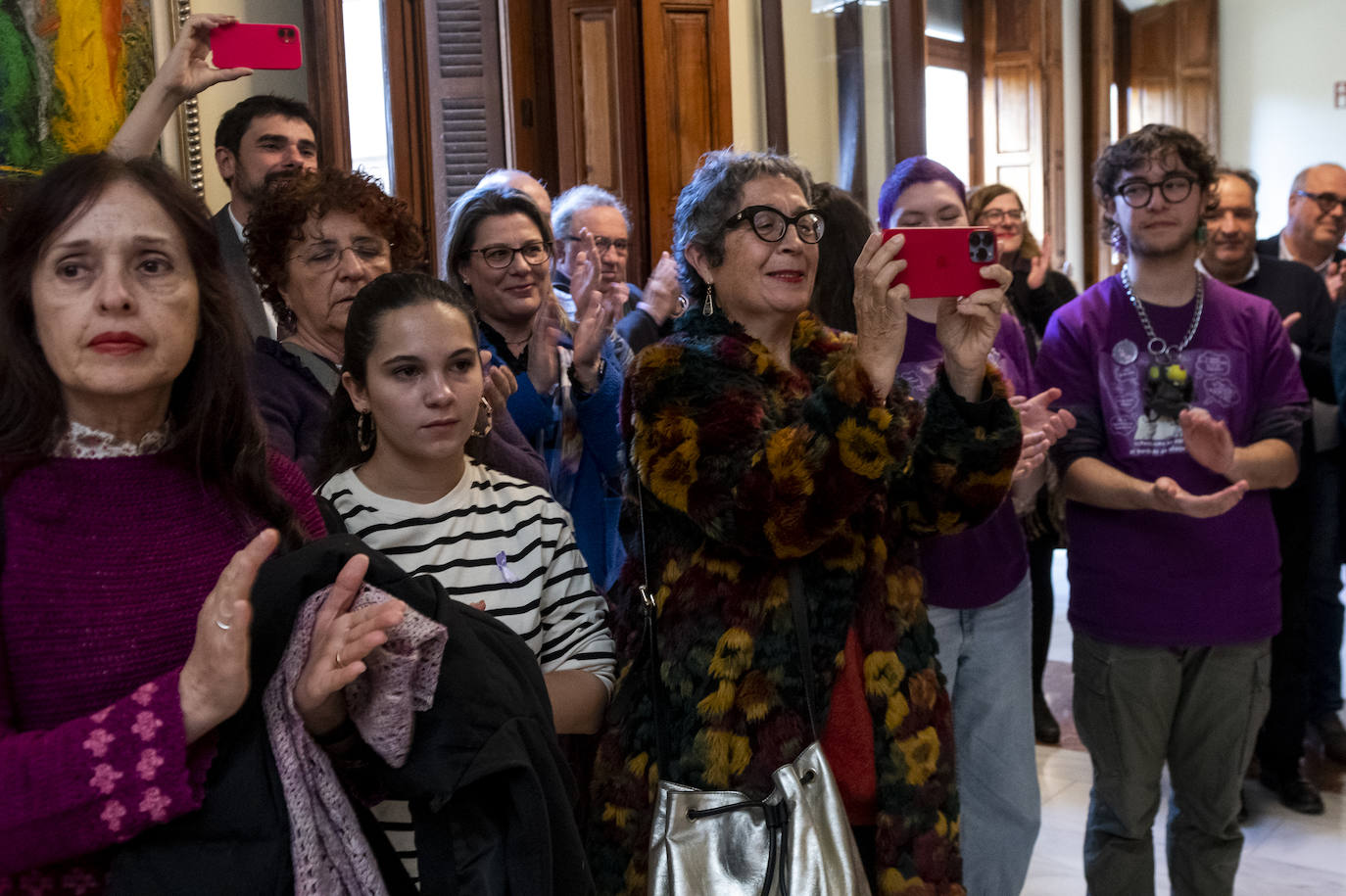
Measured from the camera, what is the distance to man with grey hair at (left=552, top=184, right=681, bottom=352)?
317 cm

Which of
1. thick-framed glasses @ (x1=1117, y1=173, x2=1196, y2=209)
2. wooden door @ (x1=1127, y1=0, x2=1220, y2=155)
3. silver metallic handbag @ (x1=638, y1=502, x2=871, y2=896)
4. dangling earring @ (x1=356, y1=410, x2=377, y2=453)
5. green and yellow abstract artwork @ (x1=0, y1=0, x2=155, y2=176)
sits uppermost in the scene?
wooden door @ (x1=1127, y1=0, x2=1220, y2=155)

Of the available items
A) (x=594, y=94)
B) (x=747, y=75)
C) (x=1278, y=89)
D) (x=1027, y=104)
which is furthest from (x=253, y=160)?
(x=1278, y=89)

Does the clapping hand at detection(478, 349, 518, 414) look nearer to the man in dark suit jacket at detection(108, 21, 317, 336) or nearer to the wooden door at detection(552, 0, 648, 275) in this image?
the man in dark suit jacket at detection(108, 21, 317, 336)

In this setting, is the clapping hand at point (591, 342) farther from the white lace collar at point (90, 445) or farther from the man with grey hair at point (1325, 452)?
the man with grey hair at point (1325, 452)

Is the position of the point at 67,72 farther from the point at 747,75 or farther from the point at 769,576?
the point at 747,75

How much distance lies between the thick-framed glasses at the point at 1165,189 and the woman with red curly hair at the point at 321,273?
1.39m

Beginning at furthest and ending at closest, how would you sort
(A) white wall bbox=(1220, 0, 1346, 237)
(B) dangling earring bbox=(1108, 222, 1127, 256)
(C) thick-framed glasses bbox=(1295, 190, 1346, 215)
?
(A) white wall bbox=(1220, 0, 1346, 237)
(C) thick-framed glasses bbox=(1295, 190, 1346, 215)
(B) dangling earring bbox=(1108, 222, 1127, 256)

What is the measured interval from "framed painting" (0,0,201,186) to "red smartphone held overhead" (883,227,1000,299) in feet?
7.12

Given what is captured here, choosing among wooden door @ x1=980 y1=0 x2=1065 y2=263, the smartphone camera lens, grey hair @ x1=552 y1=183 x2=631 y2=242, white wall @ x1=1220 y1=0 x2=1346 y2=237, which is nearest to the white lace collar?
the smartphone camera lens

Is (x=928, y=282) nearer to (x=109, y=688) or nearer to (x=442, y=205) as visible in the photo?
(x=109, y=688)

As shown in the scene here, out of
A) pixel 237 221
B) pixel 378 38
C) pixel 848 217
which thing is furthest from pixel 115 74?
pixel 848 217

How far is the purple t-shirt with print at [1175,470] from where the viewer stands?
2484 millimetres

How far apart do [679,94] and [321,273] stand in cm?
318

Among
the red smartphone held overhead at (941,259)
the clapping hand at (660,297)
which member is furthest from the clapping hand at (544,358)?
the red smartphone held overhead at (941,259)
